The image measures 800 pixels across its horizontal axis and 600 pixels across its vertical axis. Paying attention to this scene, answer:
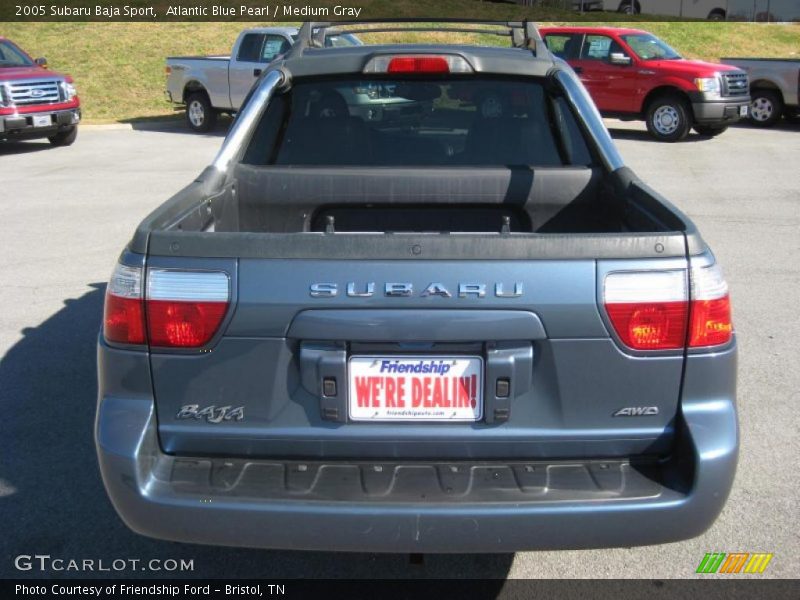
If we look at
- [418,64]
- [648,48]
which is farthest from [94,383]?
[648,48]

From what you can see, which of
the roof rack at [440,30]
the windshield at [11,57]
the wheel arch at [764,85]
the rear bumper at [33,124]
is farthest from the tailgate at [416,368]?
the wheel arch at [764,85]

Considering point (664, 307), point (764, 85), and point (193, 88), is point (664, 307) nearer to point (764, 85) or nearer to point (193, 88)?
point (193, 88)

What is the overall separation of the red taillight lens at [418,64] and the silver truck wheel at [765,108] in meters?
15.8

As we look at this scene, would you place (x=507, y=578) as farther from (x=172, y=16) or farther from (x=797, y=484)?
(x=172, y=16)

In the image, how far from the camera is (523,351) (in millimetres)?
2635

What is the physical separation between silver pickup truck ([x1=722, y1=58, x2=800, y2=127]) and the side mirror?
2865mm

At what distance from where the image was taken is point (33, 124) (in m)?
14.6

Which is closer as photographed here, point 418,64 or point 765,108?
point 418,64

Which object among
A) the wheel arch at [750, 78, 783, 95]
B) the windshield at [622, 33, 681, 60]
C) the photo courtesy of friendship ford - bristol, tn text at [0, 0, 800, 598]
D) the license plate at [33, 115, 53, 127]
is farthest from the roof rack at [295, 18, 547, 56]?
the wheel arch at [750, 78, 783, 95]

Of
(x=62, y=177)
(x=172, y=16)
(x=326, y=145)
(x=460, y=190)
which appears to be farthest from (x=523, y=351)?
(x=172, y=16)

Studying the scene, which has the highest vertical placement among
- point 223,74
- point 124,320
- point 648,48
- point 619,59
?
point 124,320

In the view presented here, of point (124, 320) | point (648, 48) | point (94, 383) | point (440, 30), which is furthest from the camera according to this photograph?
point (648, 48)

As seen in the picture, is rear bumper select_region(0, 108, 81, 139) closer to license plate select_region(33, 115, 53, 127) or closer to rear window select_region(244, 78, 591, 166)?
license plate select_region(33, 115, 53, 127)

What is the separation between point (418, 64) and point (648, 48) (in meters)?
14.1
